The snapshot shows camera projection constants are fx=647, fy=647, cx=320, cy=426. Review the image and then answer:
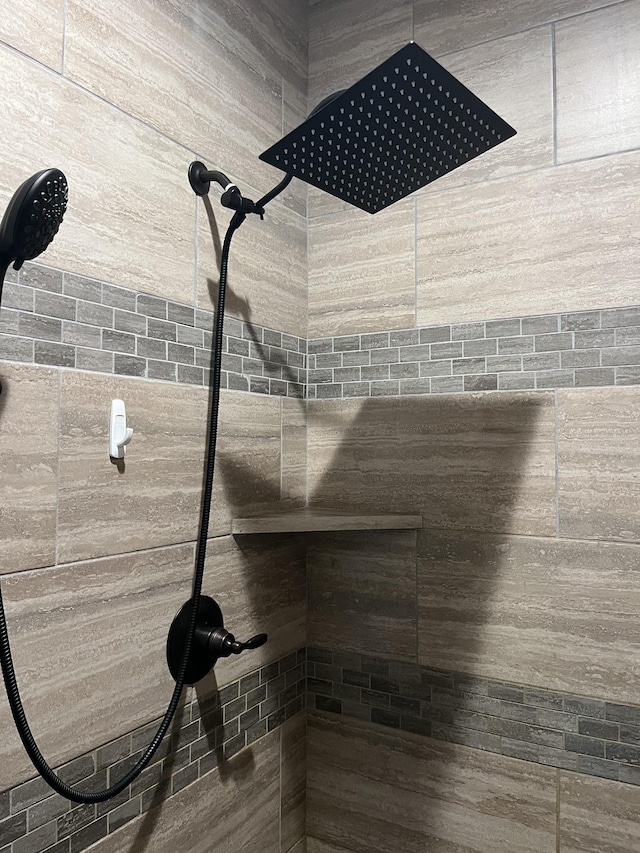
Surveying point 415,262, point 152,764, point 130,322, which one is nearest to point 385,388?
point 415,262

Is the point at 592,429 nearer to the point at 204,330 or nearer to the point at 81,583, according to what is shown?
the point at 204,330

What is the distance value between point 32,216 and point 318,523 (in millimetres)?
722

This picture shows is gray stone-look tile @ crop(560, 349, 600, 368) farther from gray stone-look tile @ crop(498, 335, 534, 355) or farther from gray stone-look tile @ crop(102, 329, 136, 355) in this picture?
gray stone-look tile @ crop(102, 329, 136, 355)

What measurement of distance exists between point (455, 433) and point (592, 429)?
263 millimetres

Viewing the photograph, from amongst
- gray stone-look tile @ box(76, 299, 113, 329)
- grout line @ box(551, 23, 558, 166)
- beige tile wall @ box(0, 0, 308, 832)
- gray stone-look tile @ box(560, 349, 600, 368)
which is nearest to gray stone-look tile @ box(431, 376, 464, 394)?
gray stone-look tile @ box(560, 349, 600, 368)

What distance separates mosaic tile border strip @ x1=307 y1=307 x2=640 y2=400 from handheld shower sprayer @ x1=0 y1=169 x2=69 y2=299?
807 millimetres

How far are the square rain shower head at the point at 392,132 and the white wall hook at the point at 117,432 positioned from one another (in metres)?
0.43

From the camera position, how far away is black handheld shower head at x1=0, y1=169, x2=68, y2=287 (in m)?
0.70

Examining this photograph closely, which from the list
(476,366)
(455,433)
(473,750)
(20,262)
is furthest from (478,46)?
(473,750)

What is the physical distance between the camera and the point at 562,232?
123 centimetres

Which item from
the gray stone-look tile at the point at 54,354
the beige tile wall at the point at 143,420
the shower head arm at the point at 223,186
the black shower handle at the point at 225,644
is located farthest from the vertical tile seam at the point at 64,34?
the black shower handle at the point at 225,644

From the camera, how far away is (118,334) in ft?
3.28

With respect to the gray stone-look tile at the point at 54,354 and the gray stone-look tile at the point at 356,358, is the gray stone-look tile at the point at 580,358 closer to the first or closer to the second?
the gray stone-look tile at the point at 356,358

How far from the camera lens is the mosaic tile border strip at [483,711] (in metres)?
1.17
